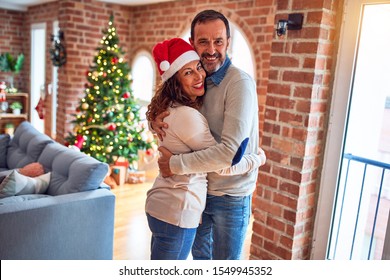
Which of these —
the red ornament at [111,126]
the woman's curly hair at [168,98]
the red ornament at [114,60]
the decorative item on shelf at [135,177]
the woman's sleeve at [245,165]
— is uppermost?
the red ornament at [114,60]

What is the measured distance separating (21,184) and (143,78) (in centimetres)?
352

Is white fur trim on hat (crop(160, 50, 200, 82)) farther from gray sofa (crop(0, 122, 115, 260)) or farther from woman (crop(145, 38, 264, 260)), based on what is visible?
gray sofa (crop(0, 122, 115, 260))

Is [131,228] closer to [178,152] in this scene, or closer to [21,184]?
[21,184]

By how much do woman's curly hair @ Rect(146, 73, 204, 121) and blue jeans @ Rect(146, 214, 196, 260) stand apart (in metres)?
0.43

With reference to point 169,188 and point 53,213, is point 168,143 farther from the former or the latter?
point 53,213

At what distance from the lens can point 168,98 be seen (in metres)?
1.44

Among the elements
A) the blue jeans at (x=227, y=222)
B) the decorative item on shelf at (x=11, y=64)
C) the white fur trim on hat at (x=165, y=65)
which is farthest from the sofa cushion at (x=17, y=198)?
the decorative item on shelf at (x=11, y=64)

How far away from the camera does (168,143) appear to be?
4.78 ft

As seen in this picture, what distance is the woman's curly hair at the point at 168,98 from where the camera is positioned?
4.70ft

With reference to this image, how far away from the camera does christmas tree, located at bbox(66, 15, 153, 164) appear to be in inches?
177

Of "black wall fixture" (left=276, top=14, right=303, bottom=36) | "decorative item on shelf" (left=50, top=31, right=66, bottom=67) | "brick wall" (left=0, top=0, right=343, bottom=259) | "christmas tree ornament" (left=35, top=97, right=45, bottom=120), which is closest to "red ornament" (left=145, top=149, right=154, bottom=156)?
"decorative item on shelf" (left=50, top=31, right=66, bottom=67)

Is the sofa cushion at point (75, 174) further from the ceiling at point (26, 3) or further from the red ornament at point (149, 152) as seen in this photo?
the ceiling at point (26, 3)

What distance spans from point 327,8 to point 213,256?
4.65 ft
